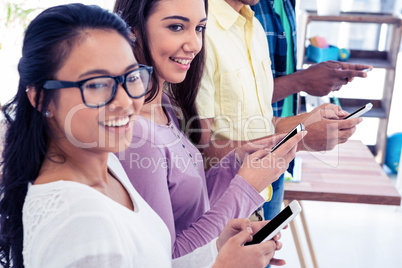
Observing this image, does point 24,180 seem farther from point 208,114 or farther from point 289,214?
point 208,114

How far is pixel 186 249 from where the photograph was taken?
958mm

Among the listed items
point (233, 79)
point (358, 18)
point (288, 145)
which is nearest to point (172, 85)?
point (233, 79)

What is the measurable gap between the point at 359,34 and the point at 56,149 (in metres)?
3.48

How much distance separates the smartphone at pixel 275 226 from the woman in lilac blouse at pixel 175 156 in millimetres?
153

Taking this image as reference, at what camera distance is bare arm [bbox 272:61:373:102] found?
1661 millimetres

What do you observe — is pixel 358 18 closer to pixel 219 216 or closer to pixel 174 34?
pixel 174 34

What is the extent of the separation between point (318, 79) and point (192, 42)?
→ 0.82 meters

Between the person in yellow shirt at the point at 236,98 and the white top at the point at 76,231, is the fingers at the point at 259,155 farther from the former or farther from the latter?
the white top at the point at 76,231

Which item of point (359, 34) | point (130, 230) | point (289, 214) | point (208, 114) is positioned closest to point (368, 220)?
point (359, 34)

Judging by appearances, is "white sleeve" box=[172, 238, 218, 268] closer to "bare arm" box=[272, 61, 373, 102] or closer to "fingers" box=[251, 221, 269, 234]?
"fingers" box=[251, 221, 269, 234]

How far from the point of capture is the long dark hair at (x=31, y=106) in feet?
2.14

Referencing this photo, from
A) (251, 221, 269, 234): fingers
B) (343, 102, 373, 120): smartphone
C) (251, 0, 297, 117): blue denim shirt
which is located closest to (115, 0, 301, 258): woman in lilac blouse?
(251, 221, 269, 234): fingers

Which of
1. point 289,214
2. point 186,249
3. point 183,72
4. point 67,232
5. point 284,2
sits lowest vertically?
point 186,249

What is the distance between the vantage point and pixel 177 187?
0.98 m
